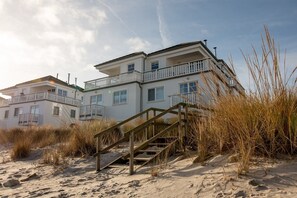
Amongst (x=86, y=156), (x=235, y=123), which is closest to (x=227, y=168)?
(x=235, y=123)

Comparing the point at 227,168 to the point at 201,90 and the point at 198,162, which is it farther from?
the point at 201,90

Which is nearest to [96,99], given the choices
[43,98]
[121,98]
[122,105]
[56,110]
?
[121,98]

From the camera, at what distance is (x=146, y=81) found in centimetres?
2100

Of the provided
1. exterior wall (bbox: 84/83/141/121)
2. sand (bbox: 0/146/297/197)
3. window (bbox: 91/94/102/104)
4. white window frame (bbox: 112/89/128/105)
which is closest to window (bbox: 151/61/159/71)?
exterior wall (bbox: 84/83/141/121)

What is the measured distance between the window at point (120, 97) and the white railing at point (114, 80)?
3.11 feet

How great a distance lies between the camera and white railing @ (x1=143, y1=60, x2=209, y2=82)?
1790cm

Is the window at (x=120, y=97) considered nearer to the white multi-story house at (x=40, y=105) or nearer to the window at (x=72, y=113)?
the white multi-story house at (x=40, y=105)

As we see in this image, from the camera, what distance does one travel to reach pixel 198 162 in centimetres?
475

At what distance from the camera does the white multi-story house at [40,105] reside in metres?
27.7

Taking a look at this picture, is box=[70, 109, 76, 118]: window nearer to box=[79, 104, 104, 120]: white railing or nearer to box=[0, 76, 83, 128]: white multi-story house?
box=[0, 76, 83, 128]: white multi-story house

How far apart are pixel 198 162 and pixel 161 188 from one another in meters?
1.29

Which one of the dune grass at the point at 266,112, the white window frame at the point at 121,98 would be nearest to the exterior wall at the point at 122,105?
the white window frame at the point at 121,98

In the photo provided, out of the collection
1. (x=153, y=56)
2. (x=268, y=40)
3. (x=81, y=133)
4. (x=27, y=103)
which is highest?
(x=153, y=56)

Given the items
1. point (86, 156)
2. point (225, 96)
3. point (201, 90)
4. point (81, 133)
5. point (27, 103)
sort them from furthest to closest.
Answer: point (27, 103)
point (81, 133)
point (86, 156)
point (201, 90)
point (225, 96)
